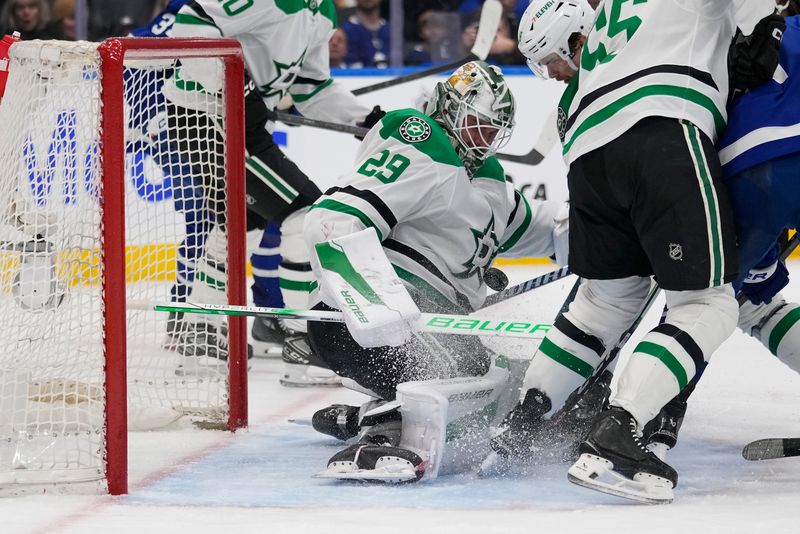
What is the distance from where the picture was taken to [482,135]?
2.75m

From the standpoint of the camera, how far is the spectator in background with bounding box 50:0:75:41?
241 inches

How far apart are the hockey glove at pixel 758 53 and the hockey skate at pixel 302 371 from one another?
65.4 inches

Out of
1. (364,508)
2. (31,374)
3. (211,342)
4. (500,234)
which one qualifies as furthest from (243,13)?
(364,508)

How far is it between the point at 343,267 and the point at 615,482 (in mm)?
641

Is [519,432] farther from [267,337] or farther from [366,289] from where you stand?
[267,337]

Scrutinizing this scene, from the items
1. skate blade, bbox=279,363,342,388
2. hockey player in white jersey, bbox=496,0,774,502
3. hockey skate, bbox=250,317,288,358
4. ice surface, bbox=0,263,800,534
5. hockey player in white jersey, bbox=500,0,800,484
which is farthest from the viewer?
hockey skate, bbox=250,317,288,358

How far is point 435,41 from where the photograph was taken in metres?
5.97

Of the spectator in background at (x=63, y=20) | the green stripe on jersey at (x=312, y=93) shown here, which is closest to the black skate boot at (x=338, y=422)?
the green stripe on jersey at (x=312, y=93)

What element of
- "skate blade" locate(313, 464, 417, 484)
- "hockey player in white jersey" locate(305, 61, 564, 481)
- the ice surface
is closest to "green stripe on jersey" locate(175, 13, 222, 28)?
"hockey player in white jersey" locate(305, 61, 564, 481)

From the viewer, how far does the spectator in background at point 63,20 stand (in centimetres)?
611

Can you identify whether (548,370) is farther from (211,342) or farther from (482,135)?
(211,342)

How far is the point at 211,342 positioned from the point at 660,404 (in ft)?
5.28

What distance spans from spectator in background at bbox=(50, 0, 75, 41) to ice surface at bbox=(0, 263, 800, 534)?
11.6 ft

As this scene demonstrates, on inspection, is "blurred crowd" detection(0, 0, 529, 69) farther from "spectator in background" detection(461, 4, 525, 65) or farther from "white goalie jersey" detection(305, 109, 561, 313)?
"white goalie jersey" detection(305, 109, 561, 313)
